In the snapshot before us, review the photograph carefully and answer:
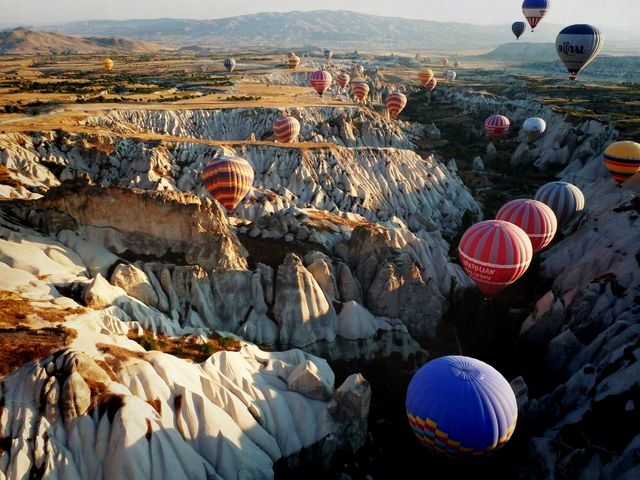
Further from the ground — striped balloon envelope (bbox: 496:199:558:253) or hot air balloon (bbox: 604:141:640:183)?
hot air balloon (bbox: 604:141:640:183)

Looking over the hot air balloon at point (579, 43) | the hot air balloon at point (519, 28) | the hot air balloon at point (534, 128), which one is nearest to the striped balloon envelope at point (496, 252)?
the hot air balloon at point (579, 43)

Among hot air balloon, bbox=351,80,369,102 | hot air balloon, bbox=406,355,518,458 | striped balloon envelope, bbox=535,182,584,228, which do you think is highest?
Answer: hot air balloon, bbox=351,80,369,102

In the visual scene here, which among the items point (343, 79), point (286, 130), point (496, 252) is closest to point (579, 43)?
point (286, 130)

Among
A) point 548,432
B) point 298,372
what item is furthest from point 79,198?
point 548,432

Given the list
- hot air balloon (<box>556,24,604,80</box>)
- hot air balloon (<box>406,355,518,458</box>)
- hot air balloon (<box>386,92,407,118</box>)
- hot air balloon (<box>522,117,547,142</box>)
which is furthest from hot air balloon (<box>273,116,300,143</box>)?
hot air balloon (<box>406,355,518,458</box>)

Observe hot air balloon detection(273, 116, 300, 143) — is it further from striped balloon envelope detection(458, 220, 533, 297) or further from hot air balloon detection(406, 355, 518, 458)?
hot air balloon detection(406, 355, 518, 458)

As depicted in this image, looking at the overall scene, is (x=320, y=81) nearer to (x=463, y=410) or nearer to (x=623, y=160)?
(x=623, y=160)

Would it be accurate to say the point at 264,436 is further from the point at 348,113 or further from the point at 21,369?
the point at 348,113
